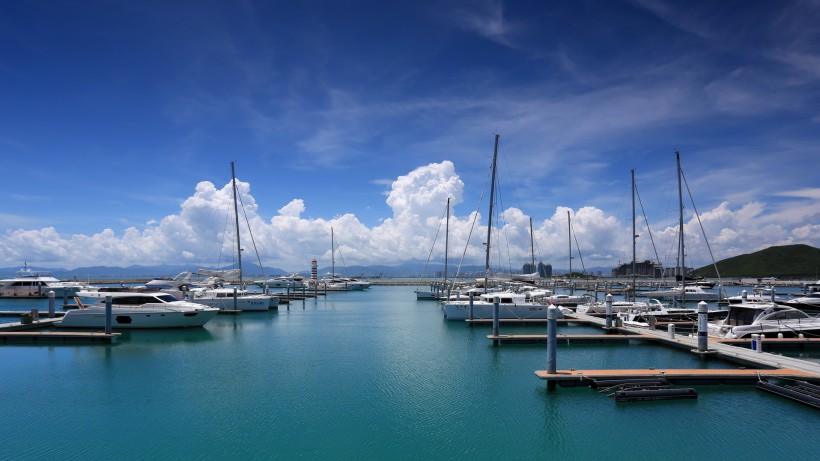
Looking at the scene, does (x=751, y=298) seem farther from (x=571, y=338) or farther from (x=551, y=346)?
(x=551, y=346)

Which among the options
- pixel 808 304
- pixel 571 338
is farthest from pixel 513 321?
pixel 808 304

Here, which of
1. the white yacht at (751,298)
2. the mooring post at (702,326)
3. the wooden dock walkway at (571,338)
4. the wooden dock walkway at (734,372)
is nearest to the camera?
the wooden dock walkway at (734,372)

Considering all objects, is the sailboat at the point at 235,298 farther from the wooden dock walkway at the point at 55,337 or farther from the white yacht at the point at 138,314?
the wooden dock walkway at the point at 55,337

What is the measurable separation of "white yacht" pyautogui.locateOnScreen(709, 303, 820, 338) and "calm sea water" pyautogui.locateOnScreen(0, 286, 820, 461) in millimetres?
4984

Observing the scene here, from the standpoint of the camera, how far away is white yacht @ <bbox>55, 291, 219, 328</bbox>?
40.9 m

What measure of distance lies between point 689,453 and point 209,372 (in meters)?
21.7

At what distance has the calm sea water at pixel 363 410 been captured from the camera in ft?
51.7

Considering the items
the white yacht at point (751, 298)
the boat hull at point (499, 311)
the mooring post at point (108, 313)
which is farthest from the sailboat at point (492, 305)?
the mooring post at point (108, 313)

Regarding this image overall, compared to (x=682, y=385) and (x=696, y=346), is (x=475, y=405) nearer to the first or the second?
(x=682, y=385)

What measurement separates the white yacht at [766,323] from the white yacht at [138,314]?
39.6m

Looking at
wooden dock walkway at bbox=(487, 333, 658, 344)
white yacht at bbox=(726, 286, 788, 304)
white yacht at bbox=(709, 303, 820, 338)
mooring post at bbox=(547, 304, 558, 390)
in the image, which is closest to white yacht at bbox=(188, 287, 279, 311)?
wooden dock walkway at bbox=(487, 333, 658, 344)

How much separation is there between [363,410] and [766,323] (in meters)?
28.4

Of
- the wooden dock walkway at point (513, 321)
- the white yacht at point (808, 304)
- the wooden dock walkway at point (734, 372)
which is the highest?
the wooden dock walkway at point (734, 372)

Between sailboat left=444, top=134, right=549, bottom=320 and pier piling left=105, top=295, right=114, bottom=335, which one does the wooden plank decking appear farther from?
pier piling left=105, top=295, right=114, bottom=335
